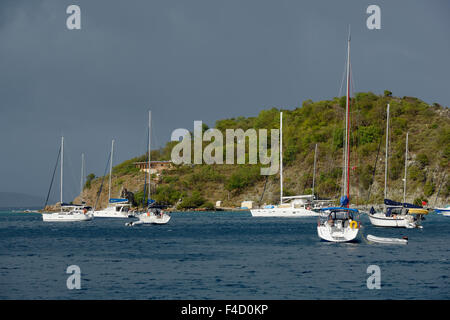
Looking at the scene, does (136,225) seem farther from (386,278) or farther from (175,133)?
(386,278)

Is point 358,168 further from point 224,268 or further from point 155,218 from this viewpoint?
point 224,268

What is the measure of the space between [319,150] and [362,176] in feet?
84.8

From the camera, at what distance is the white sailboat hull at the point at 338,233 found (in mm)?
50375

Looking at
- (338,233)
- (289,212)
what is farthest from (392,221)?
(289,212)

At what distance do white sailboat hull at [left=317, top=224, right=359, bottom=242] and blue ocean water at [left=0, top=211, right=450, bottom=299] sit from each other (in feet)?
2.85

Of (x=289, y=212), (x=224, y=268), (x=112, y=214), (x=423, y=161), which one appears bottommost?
(x=112, y=214)

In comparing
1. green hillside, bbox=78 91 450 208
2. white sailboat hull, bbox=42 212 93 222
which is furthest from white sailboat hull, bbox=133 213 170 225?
green hillside, bbox=78 91 450 208

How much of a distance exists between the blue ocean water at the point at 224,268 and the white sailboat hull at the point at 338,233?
869 millimetres

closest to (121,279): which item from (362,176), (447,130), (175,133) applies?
(175,133)

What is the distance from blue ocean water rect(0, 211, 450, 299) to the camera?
32.3 meters

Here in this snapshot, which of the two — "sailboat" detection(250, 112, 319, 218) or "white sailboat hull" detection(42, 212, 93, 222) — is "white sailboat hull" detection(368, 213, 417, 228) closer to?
"sailboat" detection(250, 112, 319, 218)

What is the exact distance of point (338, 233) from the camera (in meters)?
50.9

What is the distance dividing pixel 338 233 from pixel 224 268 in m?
14.1
